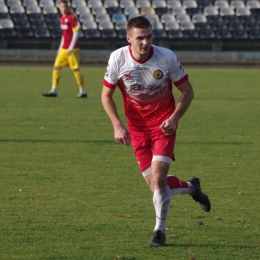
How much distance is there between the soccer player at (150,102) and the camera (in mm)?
6406

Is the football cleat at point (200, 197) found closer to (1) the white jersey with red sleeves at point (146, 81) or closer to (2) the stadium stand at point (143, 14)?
(1) the white jersey with red sleeves at point (146, 81)

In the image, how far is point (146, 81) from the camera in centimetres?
656

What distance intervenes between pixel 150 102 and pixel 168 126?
420 mm

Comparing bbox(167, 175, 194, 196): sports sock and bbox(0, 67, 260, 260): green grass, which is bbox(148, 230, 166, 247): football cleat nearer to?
bbox(0, 67, 260, 260): green grass

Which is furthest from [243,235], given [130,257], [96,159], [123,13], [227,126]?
[123,13]

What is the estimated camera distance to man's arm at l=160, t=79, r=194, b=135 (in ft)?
20.9

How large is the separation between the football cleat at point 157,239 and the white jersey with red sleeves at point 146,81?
3.10ft

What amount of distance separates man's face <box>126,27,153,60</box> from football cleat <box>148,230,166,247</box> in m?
1.53

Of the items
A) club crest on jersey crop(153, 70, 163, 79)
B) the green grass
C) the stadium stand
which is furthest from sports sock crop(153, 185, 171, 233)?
the stadium stand

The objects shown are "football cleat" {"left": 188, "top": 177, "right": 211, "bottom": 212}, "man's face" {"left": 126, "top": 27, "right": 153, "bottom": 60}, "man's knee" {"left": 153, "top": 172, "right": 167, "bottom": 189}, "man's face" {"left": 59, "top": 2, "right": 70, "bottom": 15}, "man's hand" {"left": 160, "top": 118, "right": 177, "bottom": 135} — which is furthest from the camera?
"man's face" {"left": 59, "top": 2, "right": 70, "bottom": 15}

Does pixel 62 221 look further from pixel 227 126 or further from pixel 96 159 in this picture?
pixel 227 126

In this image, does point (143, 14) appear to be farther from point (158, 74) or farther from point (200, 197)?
point (158, 74)

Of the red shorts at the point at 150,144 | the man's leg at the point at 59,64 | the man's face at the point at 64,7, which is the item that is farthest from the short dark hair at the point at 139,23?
the man's leg at the point at 59,64

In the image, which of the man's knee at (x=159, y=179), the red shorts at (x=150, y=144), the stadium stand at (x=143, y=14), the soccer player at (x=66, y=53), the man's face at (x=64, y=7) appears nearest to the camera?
the man's knee at (x=159, y=179)
